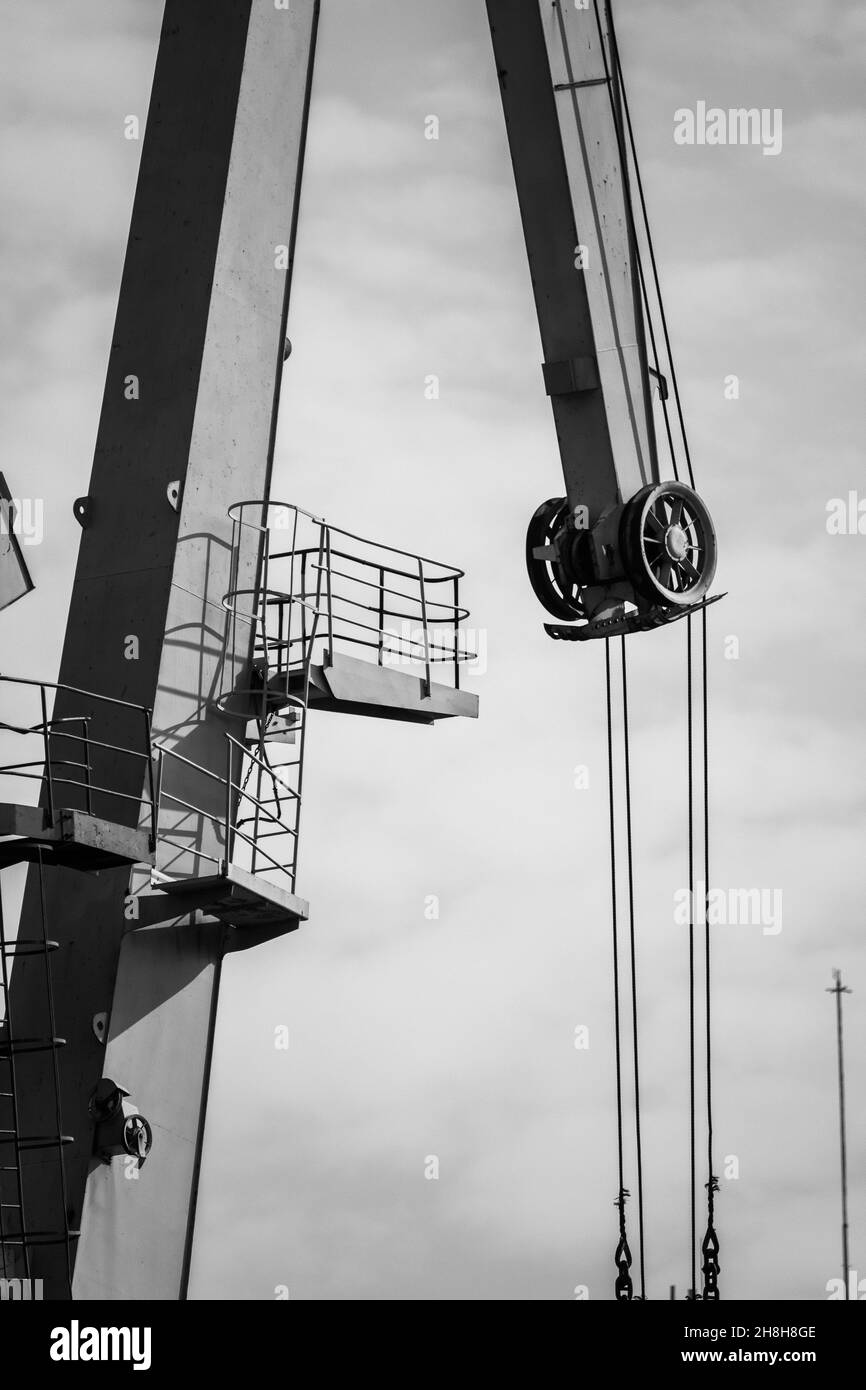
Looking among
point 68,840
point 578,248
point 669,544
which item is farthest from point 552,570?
point 68,840

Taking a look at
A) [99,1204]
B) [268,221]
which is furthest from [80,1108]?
[268,221]

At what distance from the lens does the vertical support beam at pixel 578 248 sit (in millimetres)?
15961

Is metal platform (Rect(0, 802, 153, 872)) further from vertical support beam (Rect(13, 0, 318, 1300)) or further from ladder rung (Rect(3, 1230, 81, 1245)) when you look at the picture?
ladder rung (Rect(3, 1230, 81, 1245))

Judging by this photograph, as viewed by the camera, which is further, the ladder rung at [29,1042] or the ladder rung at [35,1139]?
the ladder rung at [35,1139]

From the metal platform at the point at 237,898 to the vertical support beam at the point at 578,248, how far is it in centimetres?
366

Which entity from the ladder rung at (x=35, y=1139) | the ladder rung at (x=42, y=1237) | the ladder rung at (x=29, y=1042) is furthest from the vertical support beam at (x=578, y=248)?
the ladder rung at (x=42, y=1237)

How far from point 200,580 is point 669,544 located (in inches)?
148

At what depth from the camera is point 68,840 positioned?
46.9 feet

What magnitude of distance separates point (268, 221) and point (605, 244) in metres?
3.07

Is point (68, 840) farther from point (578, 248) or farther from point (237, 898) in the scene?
point (578, 248)

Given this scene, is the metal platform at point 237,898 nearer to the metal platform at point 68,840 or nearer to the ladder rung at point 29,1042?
the metal platform at point 68,840
